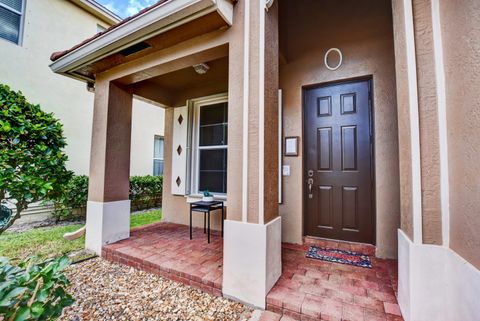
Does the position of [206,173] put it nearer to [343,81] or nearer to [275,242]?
[275,242]

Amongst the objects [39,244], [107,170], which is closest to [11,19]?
[107,170]

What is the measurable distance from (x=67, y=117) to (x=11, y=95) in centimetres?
325

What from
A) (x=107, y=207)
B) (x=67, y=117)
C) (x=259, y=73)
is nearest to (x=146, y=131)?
(x=67, y=117)

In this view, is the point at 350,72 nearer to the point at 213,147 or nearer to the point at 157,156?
the point at 213,147

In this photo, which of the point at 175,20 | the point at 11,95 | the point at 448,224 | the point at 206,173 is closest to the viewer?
the point at 448,224

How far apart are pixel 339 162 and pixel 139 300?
2.82 meters

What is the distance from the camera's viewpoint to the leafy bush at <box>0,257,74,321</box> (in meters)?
0.93

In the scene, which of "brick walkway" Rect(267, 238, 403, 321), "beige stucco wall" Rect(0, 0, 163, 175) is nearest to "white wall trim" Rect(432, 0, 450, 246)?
"brick walkway" Rect(267, 238, 403, 321)

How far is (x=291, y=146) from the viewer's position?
10.1 feet

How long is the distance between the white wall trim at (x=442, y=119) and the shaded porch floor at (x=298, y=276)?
0.82 m

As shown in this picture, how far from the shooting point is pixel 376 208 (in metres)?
2.63

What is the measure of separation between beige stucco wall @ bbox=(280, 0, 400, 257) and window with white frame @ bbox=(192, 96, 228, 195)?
1.26 metres

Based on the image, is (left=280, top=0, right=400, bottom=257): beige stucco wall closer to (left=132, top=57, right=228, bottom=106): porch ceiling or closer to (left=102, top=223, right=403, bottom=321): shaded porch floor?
(left=102, top=223, right=403, bottom=321): shaded porch floor

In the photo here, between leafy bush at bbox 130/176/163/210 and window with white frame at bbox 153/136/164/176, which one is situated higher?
window with white frame at bbox 153/136/164/176
